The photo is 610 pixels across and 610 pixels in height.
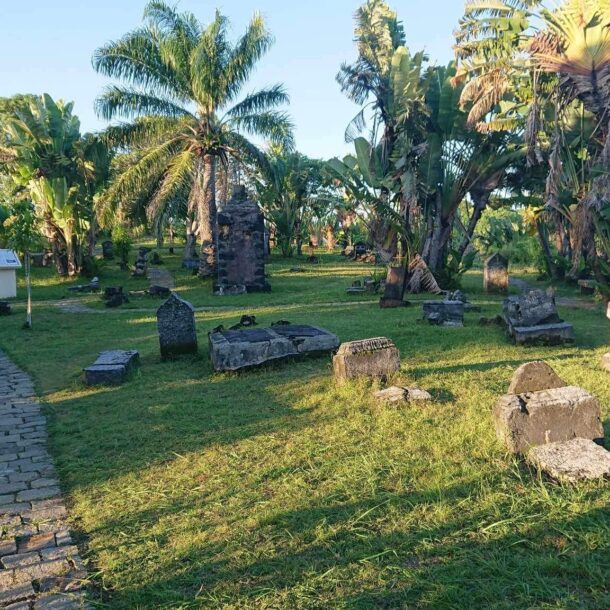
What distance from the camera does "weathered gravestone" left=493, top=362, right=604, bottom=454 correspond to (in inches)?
190

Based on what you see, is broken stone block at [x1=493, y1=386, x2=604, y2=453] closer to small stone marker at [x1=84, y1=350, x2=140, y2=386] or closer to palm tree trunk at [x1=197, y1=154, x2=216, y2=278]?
small stone marker at [x1=84, y1=350, x2=140, y2=386]

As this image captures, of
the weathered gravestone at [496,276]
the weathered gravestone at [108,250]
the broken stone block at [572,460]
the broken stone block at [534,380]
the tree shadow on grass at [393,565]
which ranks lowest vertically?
the tree shadow on grass at [393,565]

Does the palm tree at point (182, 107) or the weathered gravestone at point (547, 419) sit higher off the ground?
the palm tree at point (182, 107)

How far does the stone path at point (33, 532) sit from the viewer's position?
10.5 ft

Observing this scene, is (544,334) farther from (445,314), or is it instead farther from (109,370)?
(109,370)

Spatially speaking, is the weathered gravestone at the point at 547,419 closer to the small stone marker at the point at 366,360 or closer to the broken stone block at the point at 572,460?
the broken stone block at the point at 572,460

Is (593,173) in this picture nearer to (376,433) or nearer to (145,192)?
(376,433)

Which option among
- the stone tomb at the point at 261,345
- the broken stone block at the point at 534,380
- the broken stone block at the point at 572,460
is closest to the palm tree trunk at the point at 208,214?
the stone tomb at the point at 261,345

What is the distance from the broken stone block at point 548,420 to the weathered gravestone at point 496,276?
41.1 ft

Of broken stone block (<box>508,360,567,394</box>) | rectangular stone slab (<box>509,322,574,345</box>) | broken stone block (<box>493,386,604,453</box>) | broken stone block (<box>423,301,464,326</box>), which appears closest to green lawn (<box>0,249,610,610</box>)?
broken stone block (<box>493,386,604,453</box>)

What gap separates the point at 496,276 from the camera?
1700 cm

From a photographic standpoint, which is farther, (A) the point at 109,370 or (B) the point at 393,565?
(A) the point at 109,370

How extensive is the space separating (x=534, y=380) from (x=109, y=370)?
523 cm

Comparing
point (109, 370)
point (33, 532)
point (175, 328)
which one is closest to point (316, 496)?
point (33, 532)
